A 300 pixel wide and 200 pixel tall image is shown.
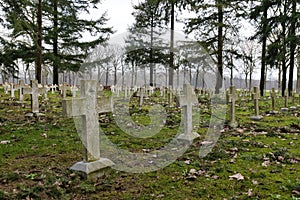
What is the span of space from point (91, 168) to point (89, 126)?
67 cm

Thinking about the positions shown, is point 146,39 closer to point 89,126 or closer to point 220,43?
point 220,43

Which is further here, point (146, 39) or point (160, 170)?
point (146, 39)

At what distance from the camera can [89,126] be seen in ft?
14.6

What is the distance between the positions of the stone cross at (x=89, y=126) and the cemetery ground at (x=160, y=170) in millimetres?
174

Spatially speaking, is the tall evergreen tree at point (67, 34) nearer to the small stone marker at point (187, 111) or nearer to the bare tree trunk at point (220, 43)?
the bare tree trunk at point (220, 43)

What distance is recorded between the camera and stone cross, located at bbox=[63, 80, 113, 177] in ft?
14.1

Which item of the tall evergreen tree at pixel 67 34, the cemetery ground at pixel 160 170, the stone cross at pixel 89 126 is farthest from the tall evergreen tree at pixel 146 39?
the stone cross at pixel 89 126

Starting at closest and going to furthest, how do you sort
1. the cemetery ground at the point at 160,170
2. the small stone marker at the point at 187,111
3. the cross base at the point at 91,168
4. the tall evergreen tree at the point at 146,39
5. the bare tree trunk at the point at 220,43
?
the cemetery ground at the point at 160,170, the cross base at the point at 91,168, the small stone marker at the point at 187,111, the bare tree trunk at the point at 220,43, the tall evergreen tree at the point at 146,39

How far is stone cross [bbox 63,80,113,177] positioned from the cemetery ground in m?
0.17

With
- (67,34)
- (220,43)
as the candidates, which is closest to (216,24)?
(220,43)

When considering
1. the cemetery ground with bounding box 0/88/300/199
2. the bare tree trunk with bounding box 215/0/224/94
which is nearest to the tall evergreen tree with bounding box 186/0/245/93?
the bare tree trunk with bounding box 215/0/224/94

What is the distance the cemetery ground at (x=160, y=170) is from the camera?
380cm

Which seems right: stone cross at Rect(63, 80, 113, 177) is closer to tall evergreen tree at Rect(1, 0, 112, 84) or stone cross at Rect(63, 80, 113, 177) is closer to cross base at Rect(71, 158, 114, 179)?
cross base at Rect(71, 158, 114, 179)

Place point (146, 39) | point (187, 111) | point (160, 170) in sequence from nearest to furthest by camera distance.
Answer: point (160, 170)
point (187, 111)
point (146, 39)
